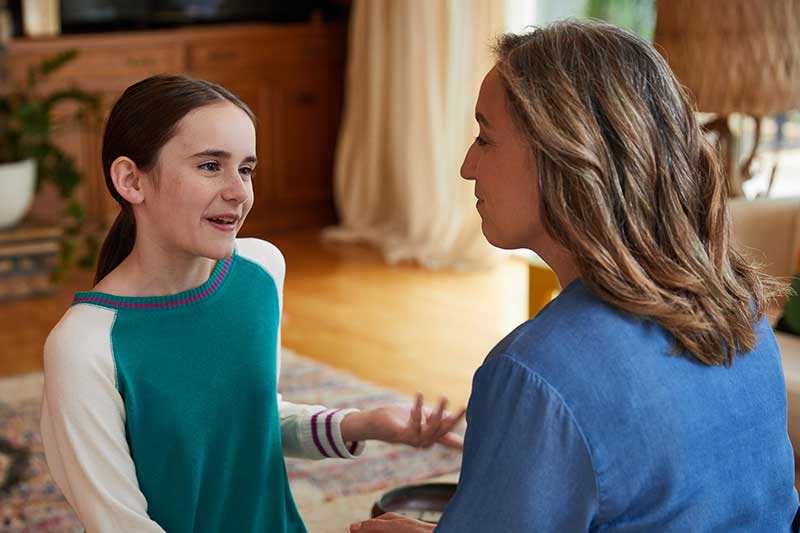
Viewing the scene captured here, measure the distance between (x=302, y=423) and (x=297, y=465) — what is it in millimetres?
1377

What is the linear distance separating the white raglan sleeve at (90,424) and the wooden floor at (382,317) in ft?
6.63

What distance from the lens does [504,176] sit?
121 centimetres

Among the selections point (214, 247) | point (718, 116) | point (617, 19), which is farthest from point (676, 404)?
point (617, 19)

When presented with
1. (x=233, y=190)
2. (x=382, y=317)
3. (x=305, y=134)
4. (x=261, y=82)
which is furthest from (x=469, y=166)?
(x=305, y=134)

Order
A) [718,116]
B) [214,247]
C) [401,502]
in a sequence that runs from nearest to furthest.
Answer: [214,247] < [401,502] < [718,116]

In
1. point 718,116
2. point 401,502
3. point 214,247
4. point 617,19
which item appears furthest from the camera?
point 617,19

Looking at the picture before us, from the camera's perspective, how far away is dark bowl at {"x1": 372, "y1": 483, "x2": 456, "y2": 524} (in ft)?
6.24

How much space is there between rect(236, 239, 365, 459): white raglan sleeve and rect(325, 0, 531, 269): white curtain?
338 centimetres

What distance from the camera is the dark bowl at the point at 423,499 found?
190 cm

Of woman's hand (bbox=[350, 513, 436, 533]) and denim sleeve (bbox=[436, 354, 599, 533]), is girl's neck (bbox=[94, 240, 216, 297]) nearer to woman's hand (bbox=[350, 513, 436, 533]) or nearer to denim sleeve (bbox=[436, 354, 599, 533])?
woman's hand (bbox=[350, 513, 436, 533])

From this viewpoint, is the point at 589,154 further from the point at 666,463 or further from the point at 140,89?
the point at 140,89

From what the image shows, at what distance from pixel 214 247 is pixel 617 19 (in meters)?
3.50

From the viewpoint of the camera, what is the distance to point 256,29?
5.55 metres

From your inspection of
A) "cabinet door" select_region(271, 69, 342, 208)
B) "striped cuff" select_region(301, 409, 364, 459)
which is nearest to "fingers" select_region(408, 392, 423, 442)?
"striped cuff" select_region(301, 409, 364, 459)
